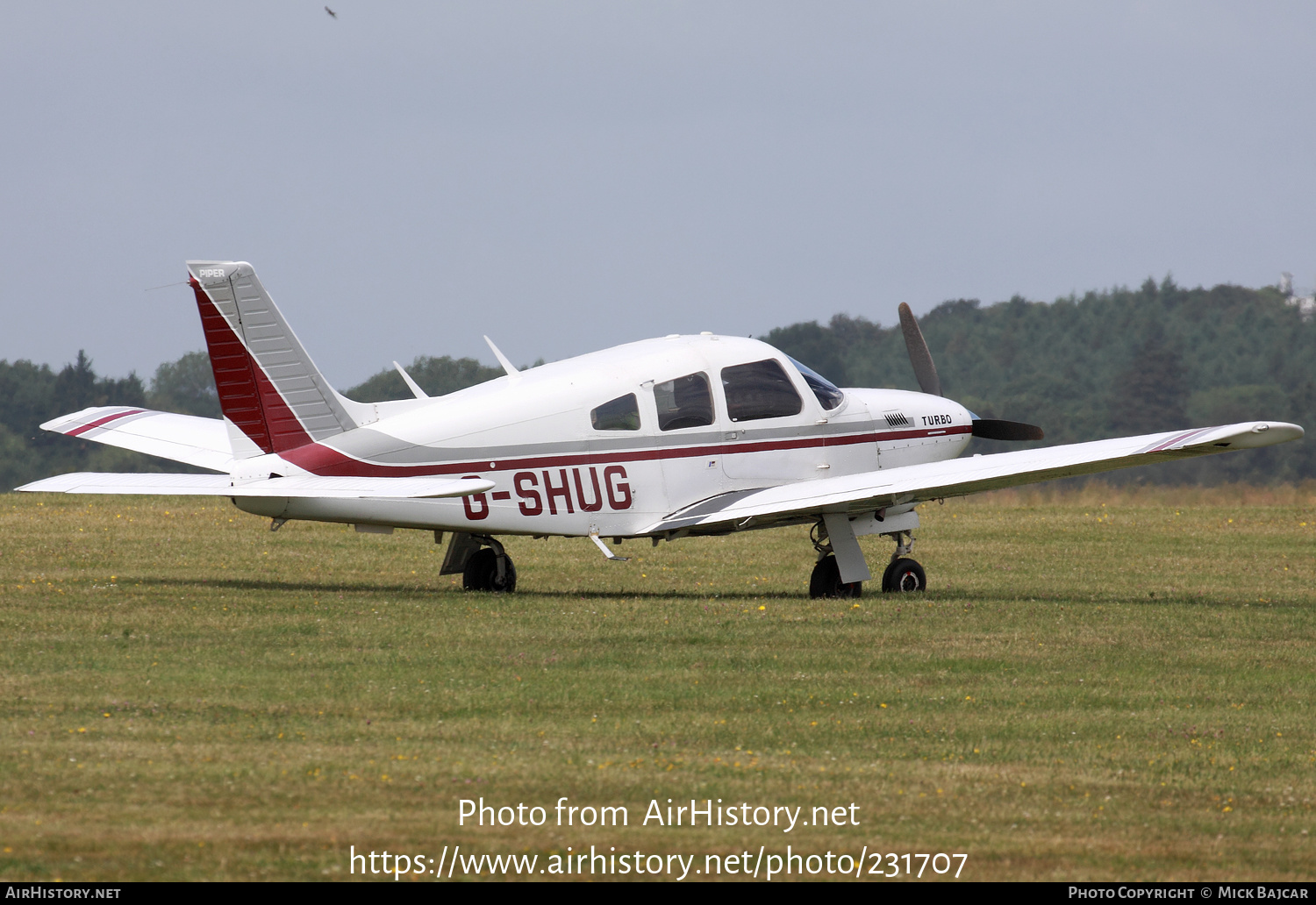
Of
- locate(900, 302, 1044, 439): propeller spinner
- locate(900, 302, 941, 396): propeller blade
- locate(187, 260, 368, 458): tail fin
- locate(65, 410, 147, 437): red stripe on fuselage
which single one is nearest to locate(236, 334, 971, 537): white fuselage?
locate(187, 260, 368, 458): tail fin

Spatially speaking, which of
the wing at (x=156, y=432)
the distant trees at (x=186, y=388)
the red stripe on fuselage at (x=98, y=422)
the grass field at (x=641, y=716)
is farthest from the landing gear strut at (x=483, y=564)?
the distant trees at (x=186, y=388)

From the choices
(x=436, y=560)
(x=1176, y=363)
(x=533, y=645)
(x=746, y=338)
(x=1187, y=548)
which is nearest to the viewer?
(x=533, y=645)

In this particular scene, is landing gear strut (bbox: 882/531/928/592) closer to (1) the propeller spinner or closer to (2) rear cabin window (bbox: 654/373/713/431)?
(2) rear cabin window (bbox: 654/373/713/431)

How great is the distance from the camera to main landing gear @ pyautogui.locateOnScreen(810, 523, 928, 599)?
16609 mm

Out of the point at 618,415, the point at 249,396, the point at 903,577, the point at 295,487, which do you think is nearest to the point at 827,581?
the point at 903,577

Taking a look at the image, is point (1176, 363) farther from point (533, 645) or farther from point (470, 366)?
point (533, 645)

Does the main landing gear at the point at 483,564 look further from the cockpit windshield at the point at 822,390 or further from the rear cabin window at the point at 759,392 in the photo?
the cockpit windshield at the point at 822,390

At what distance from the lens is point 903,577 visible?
17.1 meters

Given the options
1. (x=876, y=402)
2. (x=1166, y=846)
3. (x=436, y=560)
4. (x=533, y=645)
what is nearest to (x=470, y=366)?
(x=436, y=560)

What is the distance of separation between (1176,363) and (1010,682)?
228 ft

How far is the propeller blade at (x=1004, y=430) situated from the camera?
19141 mm

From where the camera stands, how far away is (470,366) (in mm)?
47406

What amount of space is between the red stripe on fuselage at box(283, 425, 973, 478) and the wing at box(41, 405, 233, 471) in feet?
8.39

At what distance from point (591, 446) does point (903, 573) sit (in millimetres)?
3733
